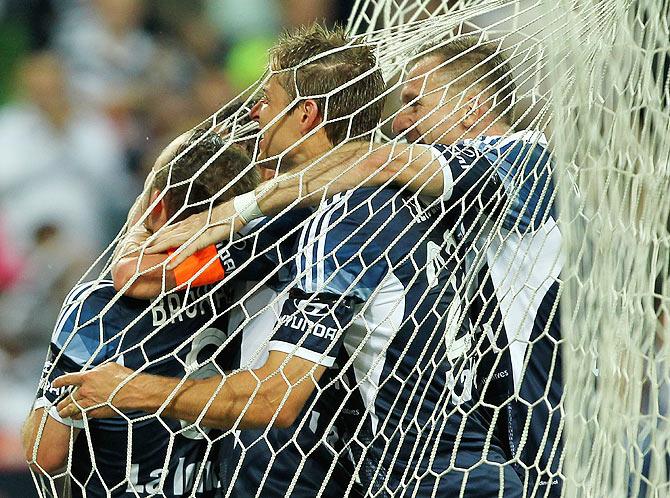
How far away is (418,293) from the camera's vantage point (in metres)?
1.73

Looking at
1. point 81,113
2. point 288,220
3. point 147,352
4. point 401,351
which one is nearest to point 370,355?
point 401,351

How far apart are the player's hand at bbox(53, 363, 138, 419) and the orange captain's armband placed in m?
0.17

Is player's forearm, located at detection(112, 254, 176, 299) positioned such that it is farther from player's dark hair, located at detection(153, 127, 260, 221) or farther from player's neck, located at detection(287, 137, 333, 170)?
player's neck, located at detection(287, 137, 333, 170)

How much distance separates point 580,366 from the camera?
1.50 m

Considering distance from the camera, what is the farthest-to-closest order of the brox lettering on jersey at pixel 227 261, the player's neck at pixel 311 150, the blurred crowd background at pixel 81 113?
the blurred crowd background at pixel 81 113 < the player's neck at pixel 311 150 < the brox lettering on jersey at pixel 227 261

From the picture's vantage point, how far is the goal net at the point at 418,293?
5.12 ft

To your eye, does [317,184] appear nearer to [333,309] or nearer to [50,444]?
[333,309]

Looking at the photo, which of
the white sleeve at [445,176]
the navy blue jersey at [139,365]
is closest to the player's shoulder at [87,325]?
the navy blue jersey at [139,365]

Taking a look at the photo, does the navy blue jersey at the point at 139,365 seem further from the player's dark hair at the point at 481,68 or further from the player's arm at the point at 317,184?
the player's dark hair at the point at 481,68

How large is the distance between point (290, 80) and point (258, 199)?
0.25 meters

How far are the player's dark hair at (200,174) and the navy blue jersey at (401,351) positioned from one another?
17cm

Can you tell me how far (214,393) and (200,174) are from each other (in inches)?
14.6

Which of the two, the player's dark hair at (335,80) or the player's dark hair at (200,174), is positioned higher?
Answer: the player's dark hair at (335,80)

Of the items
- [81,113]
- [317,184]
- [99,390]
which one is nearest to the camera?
[99,390]
